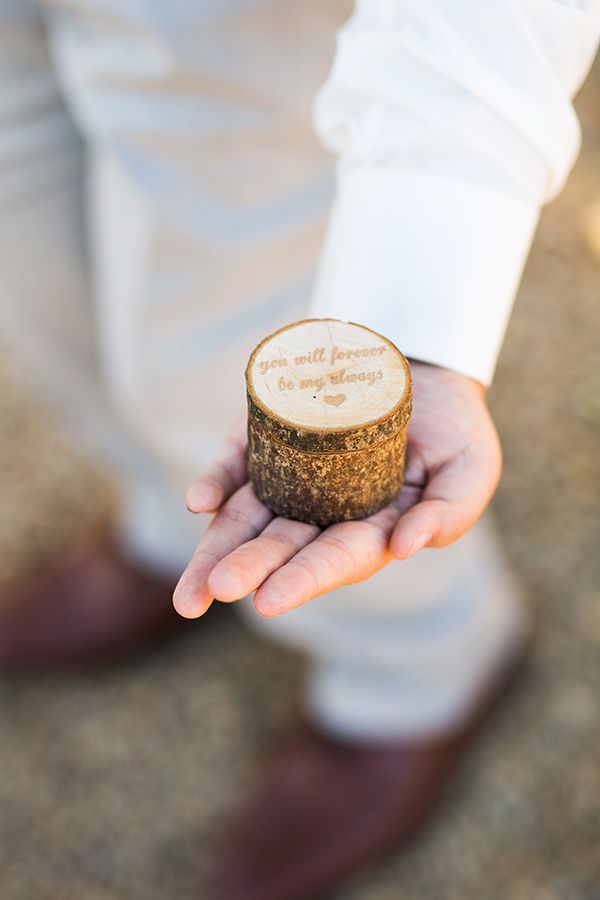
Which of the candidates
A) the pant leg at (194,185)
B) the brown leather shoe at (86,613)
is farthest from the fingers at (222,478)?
the brown leather shoe at (86,613)

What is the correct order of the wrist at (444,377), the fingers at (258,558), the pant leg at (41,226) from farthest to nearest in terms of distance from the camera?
the pant leg at (41,226) < the wrist at (444,377) < the fingers at (258,558)

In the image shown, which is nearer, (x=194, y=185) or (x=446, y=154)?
(x=446, y=154)

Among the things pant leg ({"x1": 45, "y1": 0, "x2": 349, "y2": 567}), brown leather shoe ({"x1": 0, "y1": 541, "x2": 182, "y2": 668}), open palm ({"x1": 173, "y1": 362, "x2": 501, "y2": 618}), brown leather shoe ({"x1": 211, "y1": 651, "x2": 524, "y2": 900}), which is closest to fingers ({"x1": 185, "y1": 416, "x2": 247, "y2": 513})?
open palm ({"x1": 173, "y1": 362, "x2": 501, "y2": 618})

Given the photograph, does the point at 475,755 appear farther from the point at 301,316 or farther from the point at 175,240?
the point at 175,240

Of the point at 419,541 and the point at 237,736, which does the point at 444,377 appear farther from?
the point at 237,736

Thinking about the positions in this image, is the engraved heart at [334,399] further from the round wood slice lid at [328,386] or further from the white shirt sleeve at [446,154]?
the white shirt sleeve at [446,154]

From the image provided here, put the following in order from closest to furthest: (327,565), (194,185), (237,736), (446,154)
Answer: (327,565)
(446,154)
(194,185)
(237,736)

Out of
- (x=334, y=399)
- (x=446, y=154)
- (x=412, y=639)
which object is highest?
(x=446, y=154)

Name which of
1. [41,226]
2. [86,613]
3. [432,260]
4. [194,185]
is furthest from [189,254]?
[86,613]
